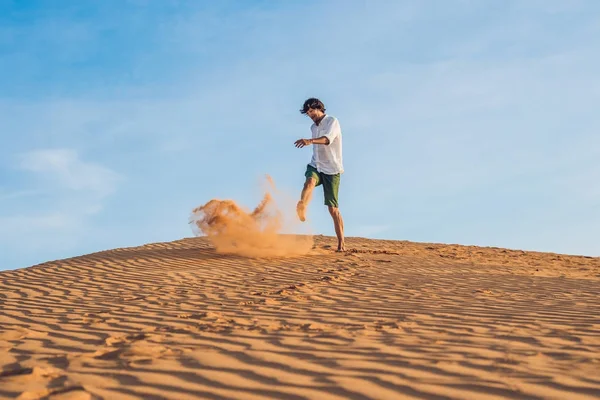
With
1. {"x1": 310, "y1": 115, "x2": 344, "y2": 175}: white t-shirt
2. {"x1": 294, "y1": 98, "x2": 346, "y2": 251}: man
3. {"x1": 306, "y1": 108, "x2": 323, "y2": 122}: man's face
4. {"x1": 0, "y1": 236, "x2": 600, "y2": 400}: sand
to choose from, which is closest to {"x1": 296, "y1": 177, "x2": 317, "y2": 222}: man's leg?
{"x1": 294, "y1": 98, "x2": 346, "y2": 251}: man

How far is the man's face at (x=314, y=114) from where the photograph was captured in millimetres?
9719

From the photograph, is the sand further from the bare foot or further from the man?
the man

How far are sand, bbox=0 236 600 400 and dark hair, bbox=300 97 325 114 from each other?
8.43ft

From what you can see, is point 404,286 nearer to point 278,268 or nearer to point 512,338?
point 278,268

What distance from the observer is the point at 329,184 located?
970 centimetres

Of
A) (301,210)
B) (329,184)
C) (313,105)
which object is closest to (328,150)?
(329,184)

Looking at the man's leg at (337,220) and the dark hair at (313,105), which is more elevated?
the dark hair at (313,105)

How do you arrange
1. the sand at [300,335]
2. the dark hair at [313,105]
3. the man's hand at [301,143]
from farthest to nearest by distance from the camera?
the dark hair at [313,105]
the man's hand at [301,143]
the sand at [300,335]

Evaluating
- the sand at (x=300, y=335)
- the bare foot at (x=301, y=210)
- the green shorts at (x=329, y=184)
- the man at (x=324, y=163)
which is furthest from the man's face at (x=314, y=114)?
the sand at (x=300, y=335)

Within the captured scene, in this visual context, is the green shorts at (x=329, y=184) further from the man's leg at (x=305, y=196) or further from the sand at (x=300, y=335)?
the sand at (x=300, y=335)

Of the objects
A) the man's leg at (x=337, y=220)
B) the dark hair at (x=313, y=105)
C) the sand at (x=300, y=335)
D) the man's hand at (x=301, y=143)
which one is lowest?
the sand at (x=300, y=335)

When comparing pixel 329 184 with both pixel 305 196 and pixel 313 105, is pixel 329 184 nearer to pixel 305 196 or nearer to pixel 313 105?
pixel 305 196

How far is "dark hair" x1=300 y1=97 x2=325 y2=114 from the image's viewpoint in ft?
32.1

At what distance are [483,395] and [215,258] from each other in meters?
7.48
